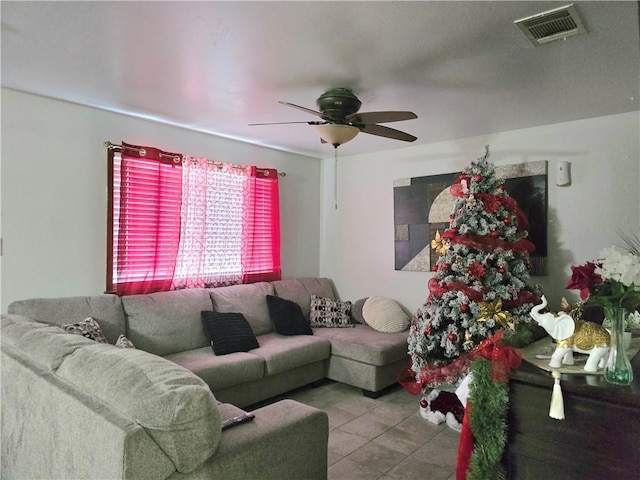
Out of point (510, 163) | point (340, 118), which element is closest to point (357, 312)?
point (510, 163)

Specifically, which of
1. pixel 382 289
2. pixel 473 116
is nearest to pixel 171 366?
pixel 473 116

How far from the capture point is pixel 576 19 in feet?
6.38

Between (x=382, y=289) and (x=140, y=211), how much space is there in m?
2.68

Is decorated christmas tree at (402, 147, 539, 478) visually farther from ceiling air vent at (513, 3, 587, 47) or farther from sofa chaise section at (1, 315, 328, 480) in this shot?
sofa chaise section at (1, 315, 328, 480)

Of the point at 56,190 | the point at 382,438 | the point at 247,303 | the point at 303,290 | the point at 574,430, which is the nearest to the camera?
the point at 574,430

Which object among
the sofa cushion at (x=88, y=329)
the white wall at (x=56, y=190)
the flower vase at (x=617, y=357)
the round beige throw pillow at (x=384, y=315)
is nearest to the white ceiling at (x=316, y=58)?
the white wall at (x=56, y=190)

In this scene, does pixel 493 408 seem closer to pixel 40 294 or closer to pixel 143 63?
pixel 143 63

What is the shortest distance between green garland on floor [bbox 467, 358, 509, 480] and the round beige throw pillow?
292cm

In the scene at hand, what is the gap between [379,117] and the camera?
2.62 m

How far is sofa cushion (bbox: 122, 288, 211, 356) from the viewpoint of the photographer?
3404 mm

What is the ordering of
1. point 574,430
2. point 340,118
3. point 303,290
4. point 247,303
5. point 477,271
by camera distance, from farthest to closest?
point 303,290 → point 247,303 → point 477,271 → point 340,118 → point 574,430

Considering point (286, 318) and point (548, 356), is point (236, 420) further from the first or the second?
point (286, 318)

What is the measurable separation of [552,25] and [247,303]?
3.28 m

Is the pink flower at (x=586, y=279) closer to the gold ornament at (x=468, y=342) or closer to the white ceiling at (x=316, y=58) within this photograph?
the white ceiling at (x=316, y=58)
